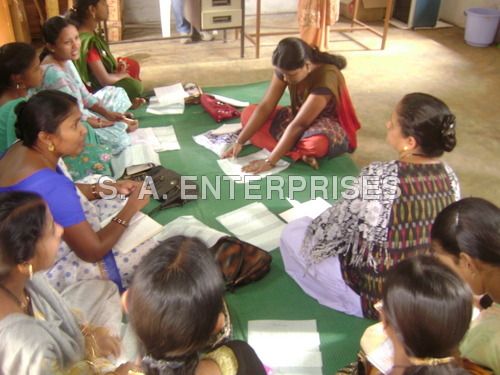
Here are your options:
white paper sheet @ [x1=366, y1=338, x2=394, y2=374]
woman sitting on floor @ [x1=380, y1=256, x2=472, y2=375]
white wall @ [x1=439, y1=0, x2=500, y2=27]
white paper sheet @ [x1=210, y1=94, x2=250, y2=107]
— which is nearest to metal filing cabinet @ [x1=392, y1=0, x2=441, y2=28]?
white wall @ [x1=439, y1=0, x2=500, y2=27]

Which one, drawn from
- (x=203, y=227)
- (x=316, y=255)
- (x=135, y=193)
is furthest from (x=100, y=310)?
(x=316, y=255)

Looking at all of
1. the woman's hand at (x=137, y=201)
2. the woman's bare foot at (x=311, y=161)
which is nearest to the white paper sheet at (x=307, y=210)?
the woman's bare foot at (x=311, y=161)

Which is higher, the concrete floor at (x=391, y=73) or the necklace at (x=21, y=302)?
the necklace at (x=21, y=302)

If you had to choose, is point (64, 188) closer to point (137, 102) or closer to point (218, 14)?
point (137, 102)

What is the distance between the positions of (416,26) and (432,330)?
561 cm

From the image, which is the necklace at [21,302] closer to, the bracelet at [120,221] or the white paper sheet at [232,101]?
the bracelet at [120,221]

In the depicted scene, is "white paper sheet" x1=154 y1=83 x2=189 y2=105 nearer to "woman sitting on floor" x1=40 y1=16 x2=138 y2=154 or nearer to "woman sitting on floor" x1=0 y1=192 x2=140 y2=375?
"woman sitting on floor" x1=40 y1=16 x2=138 y2=154

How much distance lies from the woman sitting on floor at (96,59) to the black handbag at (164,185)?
1.07 meters

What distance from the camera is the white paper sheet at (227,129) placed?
3301mm

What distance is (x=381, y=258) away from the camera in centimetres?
175

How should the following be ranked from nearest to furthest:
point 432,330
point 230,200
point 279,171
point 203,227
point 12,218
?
1. point 432,330
2. point 12,218
3. point 203,227
4. point 230,200
5. point 279,171

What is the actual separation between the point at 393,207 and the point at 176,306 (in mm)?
991

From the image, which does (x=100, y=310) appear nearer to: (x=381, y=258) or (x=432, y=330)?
(x=381, y=258)

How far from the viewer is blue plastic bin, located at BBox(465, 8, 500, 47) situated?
510 centimetres
